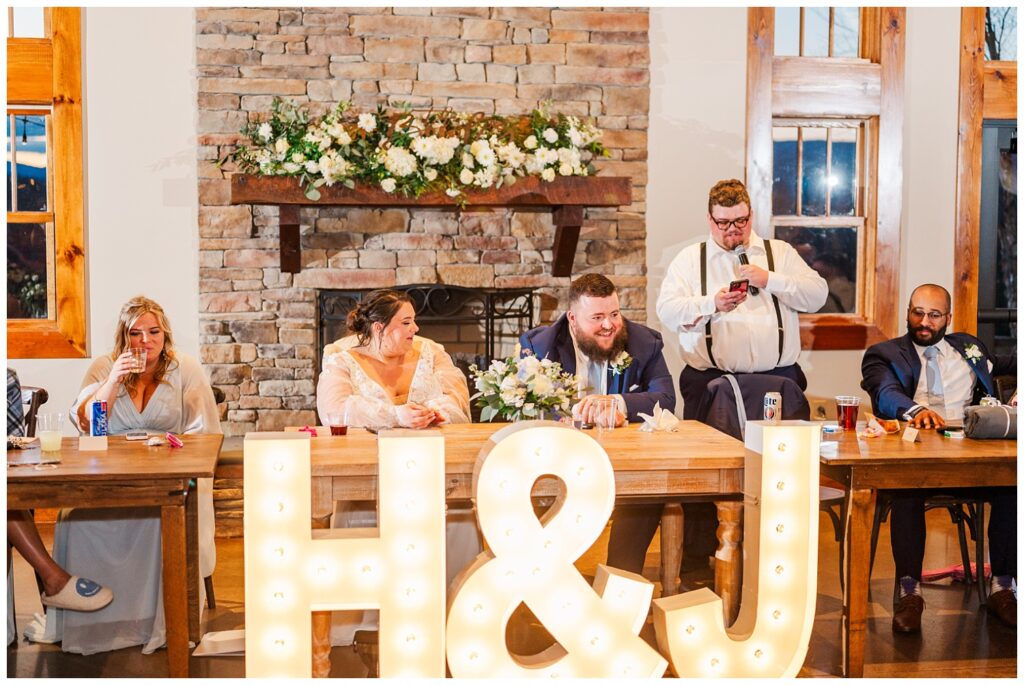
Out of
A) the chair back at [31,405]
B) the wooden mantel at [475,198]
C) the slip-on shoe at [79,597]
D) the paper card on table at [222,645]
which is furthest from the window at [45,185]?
the paper card on table at [222,645]

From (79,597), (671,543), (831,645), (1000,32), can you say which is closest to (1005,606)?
(831,645)

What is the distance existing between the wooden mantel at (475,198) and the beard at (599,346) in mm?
1519

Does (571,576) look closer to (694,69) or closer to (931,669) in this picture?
(931,669)

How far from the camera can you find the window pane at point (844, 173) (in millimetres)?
5973

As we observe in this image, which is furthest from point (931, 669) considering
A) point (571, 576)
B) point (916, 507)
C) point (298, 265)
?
point (298, 265)

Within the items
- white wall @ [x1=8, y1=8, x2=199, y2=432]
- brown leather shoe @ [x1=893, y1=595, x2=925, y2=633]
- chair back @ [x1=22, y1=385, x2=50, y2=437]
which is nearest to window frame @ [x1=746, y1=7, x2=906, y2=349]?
brown leather shoe @ [x1=893, y1=595, x2=925, y2=633]

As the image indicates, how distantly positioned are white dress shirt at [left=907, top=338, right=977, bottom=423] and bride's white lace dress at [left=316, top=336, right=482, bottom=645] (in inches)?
A: 74.6

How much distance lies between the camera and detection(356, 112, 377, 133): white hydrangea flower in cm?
507

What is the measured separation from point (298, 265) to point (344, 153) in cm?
71

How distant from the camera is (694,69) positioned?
573 cm

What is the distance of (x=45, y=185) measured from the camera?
18.1 ft

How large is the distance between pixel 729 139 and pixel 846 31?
0.97 metres

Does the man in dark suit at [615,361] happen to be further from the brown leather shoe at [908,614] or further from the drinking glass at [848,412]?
the brown leather shoe at [908,614]

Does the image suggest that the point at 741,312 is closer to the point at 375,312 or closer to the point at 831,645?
the point at 831,645
